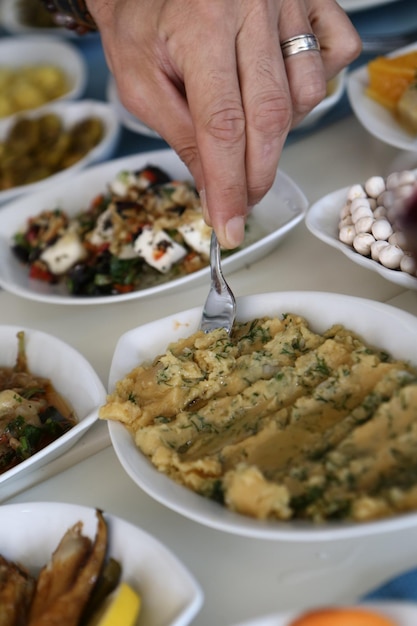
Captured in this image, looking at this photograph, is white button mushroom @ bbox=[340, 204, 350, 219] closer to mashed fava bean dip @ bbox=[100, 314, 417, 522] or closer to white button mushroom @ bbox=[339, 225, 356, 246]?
white button mushroom @ bbox=[339, 225, 356, 246]

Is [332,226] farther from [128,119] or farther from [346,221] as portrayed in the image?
[128,119]

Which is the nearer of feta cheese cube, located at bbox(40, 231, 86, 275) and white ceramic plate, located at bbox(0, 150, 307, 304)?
white ceramic plate, located at bbox(0, 150, 307, 304)

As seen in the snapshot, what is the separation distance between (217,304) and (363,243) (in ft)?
1.00

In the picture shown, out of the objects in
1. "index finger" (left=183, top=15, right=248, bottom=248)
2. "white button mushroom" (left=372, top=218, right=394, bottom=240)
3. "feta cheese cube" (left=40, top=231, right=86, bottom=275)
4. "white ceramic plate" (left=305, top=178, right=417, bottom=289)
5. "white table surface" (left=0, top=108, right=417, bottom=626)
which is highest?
"index finger" (left=183, top=15, right=248, bottom=248)

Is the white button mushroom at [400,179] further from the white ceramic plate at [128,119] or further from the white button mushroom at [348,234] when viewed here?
the white ceramic plate at [128,119]

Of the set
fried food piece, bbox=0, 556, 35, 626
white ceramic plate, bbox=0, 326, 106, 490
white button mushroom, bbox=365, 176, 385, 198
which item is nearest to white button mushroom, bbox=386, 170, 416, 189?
white button mushroom, bbox=365, 176, 385, 198

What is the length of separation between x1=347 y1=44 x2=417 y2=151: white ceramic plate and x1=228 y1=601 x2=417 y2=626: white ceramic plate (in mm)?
1112

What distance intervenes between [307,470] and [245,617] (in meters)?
0.22

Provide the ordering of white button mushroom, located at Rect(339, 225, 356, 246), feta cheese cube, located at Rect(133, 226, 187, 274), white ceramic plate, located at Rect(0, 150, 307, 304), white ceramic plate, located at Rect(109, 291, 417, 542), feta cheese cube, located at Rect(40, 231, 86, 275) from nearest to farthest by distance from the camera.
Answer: white ceramic plate, located at Rect(109, 291, 417, 542)
white button mushroom, located at Rect(339, 225, 356, 246)
white ceramic plate, located at Rect(0, 150, 307, 304)
feta cheese cube, located at Rect(133, 226, 187, 274)
feta cheese cube, located at Rect(40, 231, 86, 275)

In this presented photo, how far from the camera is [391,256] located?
1.37m

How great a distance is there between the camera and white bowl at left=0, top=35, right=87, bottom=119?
9.49 ft

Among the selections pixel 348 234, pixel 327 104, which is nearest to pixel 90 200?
pixel 327 104

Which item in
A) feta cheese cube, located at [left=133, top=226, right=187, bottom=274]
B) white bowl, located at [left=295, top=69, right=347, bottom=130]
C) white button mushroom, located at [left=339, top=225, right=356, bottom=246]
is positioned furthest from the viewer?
white bowl, located at [left=295, top=69, right=347, bottom=130]

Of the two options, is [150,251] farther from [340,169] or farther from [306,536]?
[306,536]
